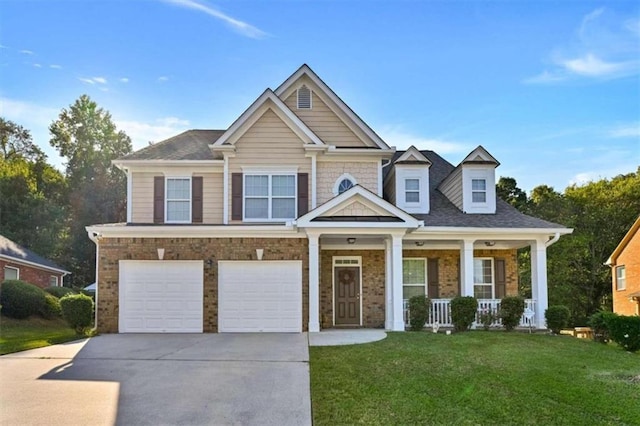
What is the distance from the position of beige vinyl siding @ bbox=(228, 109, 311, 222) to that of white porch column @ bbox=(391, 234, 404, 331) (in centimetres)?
343

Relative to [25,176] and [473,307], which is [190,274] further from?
[25,176]

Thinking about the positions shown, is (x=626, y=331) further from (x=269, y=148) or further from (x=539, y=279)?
(x=269, y=148)

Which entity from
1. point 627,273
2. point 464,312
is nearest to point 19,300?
point 464,312

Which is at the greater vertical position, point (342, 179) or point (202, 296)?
point (342, 179)

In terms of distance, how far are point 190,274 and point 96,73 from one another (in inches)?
256

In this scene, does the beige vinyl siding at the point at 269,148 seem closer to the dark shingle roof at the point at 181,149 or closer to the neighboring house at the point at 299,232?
the neighboring house at the point at 299,232

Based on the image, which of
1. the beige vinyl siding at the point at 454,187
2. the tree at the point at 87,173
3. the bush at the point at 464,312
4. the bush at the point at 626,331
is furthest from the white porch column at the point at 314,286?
the tree at the point at 87,173

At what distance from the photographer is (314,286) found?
50.8 ft

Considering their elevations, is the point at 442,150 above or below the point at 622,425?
above

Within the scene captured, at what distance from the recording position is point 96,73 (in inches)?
640

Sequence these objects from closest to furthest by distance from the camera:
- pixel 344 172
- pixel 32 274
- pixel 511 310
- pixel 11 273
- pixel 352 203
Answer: pixel 352 203 < pixel 511 310 < pixel 344 172 < pixel 11 273 < pixel 32 274

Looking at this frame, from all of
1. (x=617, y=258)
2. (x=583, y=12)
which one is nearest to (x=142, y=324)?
(x=583, y=12)

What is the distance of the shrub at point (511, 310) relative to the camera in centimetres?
1586

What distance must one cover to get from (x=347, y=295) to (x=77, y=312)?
315 inches
